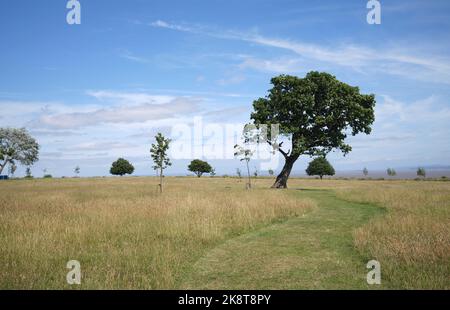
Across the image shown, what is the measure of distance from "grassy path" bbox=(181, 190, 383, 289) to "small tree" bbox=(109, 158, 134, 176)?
354ft

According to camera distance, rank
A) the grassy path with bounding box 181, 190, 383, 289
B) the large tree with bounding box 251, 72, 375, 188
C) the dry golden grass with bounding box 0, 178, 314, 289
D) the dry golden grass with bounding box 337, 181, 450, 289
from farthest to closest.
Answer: the large tree with bounding box 251, 72, 375, 188
the dry golden grass with bounding box 0, 178, 314, 289
the grassy path with bounding box 181, 190, 383, 289
the dry golden grass with bounding box 337, 181, 450, 289

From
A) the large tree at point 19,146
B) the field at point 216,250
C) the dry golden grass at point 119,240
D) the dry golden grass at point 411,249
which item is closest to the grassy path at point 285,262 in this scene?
the field at point 216,250

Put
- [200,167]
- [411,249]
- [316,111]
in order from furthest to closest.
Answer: [200,167], [316,111], [411,249]

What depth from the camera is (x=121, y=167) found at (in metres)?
116

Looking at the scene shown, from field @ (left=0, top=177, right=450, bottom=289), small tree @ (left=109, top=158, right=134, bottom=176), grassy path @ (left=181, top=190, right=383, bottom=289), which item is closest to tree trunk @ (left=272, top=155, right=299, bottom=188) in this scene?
field @ (left=0, top=177, right=450, bottom=289)

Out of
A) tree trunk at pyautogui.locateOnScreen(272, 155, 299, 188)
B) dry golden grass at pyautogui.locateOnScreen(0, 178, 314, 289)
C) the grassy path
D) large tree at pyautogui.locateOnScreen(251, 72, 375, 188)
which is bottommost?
the grassy path

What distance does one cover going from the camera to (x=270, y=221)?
15.9 meters

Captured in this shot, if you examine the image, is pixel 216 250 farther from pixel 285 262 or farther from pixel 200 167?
pixel 200 167

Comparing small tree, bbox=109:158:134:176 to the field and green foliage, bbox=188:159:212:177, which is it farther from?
the field

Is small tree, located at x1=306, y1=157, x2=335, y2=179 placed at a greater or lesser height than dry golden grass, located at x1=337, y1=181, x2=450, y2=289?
greater

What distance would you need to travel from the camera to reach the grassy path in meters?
7.74

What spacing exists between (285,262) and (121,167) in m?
113

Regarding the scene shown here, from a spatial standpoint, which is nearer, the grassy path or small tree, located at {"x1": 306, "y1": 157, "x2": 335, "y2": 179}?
the grassy path

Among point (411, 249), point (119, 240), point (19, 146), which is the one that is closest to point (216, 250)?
point (119, 240)
